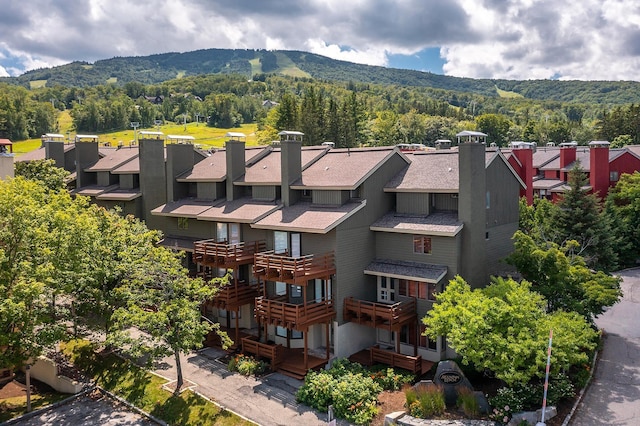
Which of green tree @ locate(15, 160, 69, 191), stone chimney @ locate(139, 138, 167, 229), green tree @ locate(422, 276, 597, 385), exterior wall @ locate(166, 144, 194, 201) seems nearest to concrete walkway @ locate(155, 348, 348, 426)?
green tree @ locate(422, 276, 597, 385)

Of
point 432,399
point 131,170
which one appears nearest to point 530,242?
point 432,399

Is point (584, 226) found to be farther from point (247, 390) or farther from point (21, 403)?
point (21, 403)

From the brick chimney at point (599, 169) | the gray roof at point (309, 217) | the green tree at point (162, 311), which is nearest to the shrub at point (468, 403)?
the gray roof at point (309, 217)

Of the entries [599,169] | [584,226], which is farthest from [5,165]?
[599,169]

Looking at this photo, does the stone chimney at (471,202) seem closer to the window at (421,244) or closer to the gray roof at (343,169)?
the window at (421,244)

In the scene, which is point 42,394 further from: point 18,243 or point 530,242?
point 530,242
